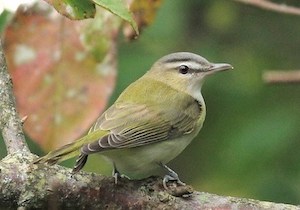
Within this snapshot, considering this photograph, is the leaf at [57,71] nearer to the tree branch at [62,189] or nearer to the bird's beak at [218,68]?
the tree branch at [62,189]

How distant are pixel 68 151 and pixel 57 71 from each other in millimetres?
690

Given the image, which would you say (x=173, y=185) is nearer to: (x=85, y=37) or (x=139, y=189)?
(x=139, y=189)

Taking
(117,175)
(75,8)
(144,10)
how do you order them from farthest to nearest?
(144,10), (117,175), (75,8)

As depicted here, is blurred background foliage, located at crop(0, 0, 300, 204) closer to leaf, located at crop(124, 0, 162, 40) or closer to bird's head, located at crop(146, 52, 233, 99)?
bird's head, located at crop(146, 52, 233, 99)

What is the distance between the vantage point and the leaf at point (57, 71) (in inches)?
153

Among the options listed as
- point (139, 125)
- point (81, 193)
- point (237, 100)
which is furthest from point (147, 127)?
point (237, 100)

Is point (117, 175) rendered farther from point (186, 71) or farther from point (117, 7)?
point (186, 71)

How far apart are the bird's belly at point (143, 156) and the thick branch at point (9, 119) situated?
0.53 m

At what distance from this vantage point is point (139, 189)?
11.1 feet

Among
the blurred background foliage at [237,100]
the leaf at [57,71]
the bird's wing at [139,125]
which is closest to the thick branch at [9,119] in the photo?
the bird's wing at [139,125]

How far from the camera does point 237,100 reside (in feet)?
19.3

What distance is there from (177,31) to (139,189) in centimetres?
292

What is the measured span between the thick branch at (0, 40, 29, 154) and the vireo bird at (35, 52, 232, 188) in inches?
5.4

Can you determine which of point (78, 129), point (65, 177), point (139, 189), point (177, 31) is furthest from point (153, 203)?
point (177, 31)
